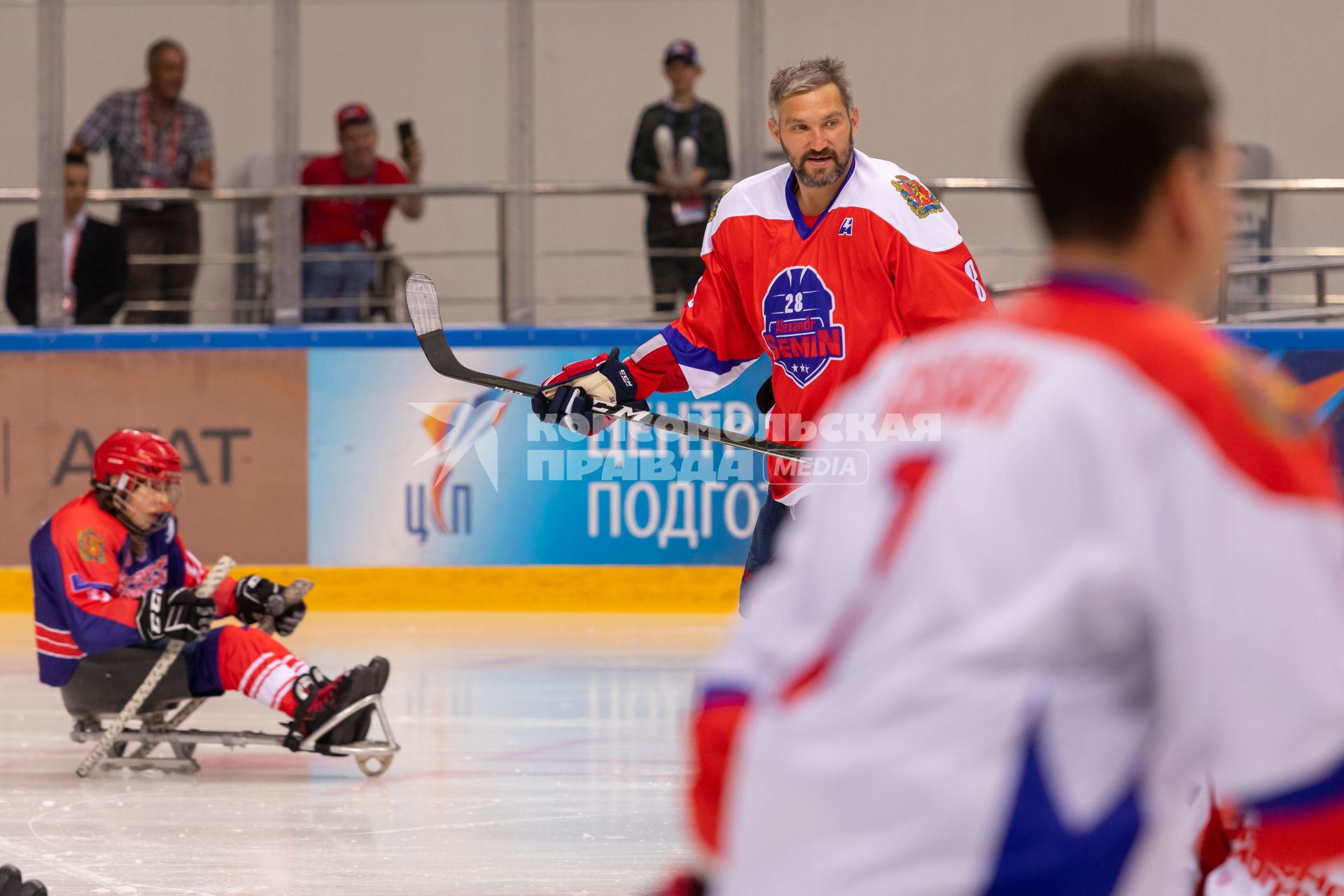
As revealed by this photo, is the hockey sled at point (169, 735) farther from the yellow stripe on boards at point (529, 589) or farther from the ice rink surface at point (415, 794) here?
the yellow stripe on boards at point (529, 589)

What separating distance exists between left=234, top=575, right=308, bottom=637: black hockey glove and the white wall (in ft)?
12.6

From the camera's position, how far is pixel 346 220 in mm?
8516

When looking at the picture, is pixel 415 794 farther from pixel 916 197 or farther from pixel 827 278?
pixel 916 197

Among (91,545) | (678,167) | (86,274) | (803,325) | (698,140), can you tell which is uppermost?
(698,140)

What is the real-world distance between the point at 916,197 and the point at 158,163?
18.4 ft

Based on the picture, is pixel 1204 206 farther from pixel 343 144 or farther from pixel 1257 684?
pixel 343 144

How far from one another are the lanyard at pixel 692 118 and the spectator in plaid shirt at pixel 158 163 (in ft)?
6.95

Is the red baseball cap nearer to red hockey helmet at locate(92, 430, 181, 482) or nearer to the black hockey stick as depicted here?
red hockey helmet at locate(92, 430, 181, 482)

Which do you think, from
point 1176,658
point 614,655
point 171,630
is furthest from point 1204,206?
point 614,655

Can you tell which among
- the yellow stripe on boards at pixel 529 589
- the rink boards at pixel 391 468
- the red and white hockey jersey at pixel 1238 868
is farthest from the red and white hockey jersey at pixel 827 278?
the yellow stripe on boards at pixel 529 589

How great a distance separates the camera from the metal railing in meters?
8.20

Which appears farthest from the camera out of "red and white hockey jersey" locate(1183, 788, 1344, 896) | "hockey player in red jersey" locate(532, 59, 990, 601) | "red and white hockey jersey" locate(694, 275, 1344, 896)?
"hockey player in red jersey" locate(532, 59, 990, 601)

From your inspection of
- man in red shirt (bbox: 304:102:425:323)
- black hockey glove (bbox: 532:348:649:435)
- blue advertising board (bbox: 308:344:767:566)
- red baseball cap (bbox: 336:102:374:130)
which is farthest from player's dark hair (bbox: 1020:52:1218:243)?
red baseball cap (bbox: 336:102:374:130)

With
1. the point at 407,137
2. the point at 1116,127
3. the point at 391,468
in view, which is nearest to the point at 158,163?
the point at 407,137
